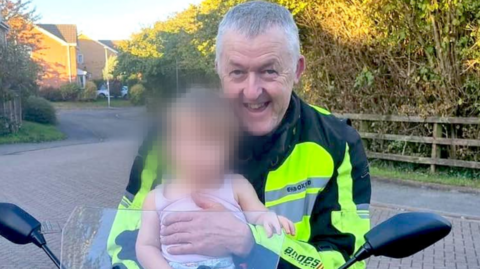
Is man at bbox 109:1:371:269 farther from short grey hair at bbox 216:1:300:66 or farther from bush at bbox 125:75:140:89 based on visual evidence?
bush at bbox 125:75:140:89

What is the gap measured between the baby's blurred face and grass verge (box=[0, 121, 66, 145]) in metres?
22.0

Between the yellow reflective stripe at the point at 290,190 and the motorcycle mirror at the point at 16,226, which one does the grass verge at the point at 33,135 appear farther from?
the yellow reflective stripe at the point at 290,190

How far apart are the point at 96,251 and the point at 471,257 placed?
196 inches

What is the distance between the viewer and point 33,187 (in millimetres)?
10453

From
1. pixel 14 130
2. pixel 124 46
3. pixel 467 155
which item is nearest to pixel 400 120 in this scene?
pixel 467 155

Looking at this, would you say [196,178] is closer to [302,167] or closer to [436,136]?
[302,167]

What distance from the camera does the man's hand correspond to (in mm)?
1454

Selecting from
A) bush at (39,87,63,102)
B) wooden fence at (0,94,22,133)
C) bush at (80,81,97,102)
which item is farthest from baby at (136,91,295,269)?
bush at (39,87,63,102)

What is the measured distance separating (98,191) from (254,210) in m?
8.41

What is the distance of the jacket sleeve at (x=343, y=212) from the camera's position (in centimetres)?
Answer: 181

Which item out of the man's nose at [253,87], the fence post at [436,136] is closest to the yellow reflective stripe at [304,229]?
the man's nose at [253,87]

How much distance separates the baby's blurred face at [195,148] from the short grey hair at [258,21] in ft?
1.55

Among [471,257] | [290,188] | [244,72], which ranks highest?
[244,72]

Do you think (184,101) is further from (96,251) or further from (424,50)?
(424,50)
